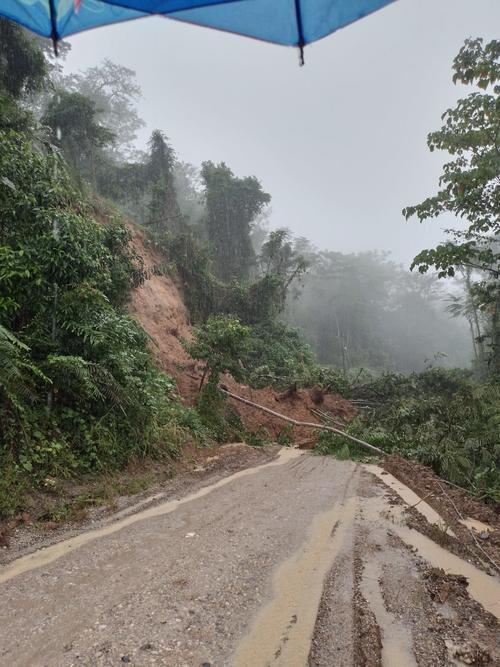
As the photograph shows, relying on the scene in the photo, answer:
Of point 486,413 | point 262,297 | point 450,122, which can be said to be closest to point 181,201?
point 262,297

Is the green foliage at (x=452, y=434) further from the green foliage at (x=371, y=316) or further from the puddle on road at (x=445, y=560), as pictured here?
the green foliage at (x=371, y=316)

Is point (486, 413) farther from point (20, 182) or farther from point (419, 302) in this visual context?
point (419, 302)

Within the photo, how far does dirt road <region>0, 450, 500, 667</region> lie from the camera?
92.4 inches

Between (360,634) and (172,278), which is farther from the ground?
(172,278)

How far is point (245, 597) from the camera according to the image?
296 centimetres

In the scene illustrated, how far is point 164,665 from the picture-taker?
85.4 inches

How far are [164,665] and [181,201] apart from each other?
127 feet

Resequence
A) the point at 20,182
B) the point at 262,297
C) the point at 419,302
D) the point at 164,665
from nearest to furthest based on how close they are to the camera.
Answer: the point at 164,665, the point at 20,182, the point at 262,297, the point at 419,302

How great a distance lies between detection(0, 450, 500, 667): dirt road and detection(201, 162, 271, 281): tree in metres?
22.9

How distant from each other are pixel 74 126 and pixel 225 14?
17947 millimetres

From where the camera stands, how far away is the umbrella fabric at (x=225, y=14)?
6.20ft

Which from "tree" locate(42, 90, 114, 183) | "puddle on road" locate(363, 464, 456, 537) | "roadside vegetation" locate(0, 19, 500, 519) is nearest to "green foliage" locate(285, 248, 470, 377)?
"roadside vegetation" locate(0, 19, 500, 519)

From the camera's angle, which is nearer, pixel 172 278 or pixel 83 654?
pixel 83 654

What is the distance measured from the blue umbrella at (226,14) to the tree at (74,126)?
16100 millimetres
